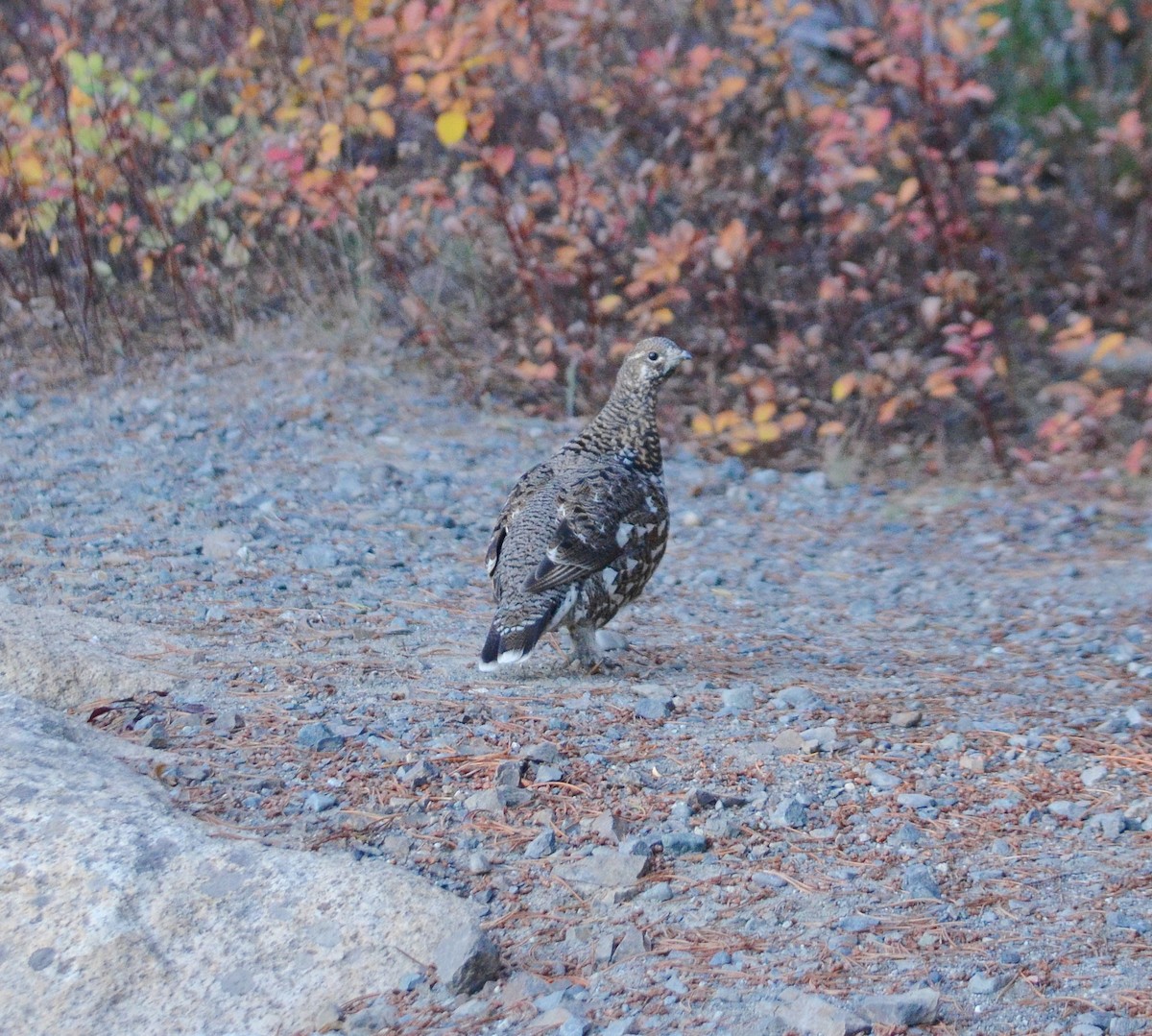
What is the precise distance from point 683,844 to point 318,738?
1.11m

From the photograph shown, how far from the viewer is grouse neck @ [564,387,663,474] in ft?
17.5

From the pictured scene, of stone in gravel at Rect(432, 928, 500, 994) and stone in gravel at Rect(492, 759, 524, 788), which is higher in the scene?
stone in gravel at Rect(432, 928, 500, 994)

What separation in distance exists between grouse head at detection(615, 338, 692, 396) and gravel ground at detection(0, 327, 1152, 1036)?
95cm

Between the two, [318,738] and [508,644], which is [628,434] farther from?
[318,738]

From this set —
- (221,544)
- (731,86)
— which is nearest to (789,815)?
(221,544)

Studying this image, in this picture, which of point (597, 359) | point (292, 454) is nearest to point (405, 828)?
Result: point (292, 454)

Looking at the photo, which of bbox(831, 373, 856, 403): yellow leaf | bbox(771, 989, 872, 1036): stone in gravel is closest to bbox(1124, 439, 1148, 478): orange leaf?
bbox(831, 373, 856, 403): yellow leaf

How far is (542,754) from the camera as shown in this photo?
12.7ft

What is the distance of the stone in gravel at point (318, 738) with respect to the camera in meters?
3.93

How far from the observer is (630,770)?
3846 millimetres

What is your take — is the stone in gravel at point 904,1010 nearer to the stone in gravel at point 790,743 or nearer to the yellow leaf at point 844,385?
the stone in gravel at point 790,743

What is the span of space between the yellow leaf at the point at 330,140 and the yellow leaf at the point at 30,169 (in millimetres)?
1782

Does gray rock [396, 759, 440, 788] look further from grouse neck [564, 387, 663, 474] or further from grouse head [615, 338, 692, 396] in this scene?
grouse head [615, 338, 692, 396]

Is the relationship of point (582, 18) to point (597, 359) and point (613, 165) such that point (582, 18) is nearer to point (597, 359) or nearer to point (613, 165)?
point (613, 165)
